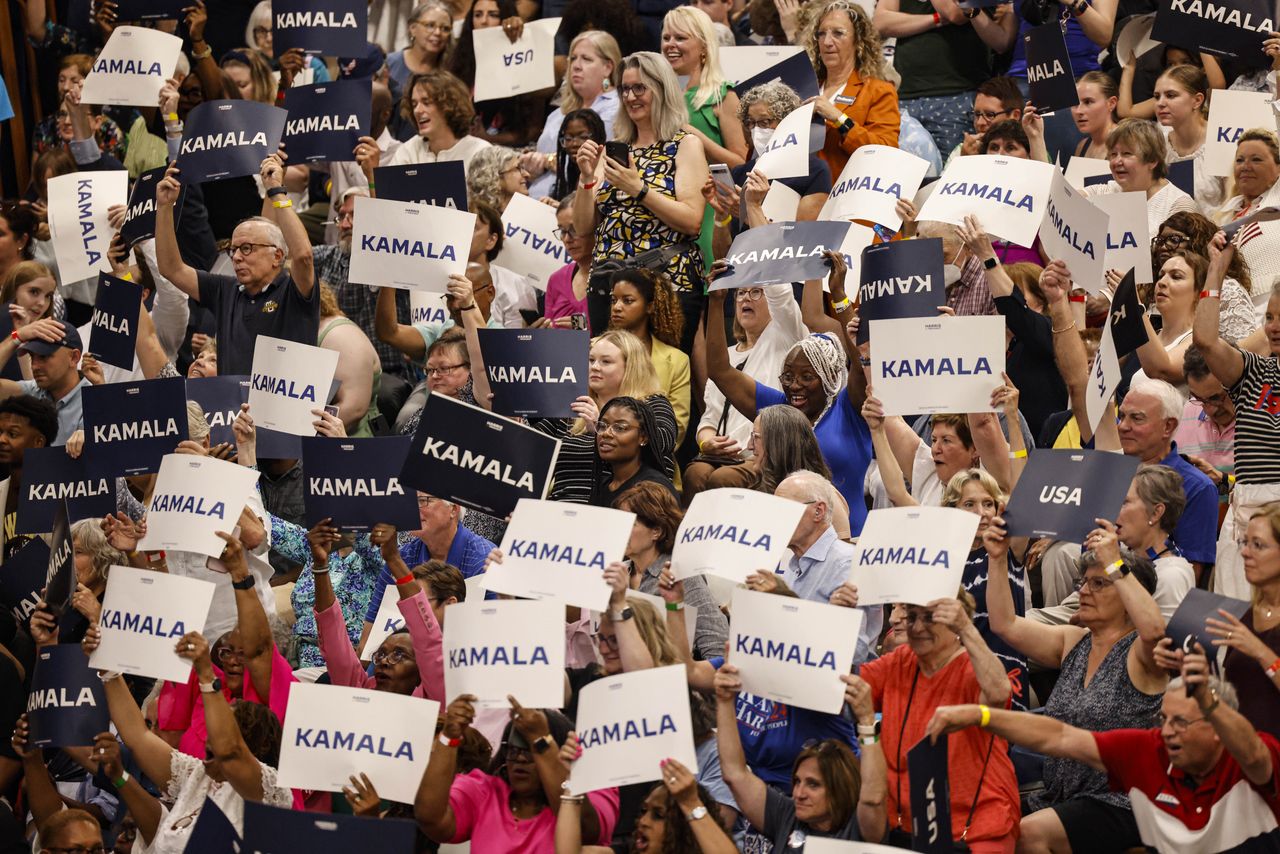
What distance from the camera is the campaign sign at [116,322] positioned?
8648 mm

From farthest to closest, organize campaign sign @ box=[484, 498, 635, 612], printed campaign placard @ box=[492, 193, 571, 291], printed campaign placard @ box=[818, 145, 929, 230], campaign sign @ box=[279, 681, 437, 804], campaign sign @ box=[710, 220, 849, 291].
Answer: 1. printed campaign placard @ box=[492, 193, 571, 291]
2. printed campaign placard @ box=[818, 145, 929, 230]
3. campaign sign @ box=[710, 220, 849, 291]
4. campaign sign @ box=[484, 498, 635, 612]
5. campaign sign @ box=[279, 681, 437, 804]

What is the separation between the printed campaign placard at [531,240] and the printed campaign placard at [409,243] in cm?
151

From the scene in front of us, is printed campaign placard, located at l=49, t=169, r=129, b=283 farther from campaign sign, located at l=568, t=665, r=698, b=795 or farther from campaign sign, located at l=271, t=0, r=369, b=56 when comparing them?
campaign sign, located at l=568, t=665, r=698, b=795

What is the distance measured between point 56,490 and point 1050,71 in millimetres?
4865

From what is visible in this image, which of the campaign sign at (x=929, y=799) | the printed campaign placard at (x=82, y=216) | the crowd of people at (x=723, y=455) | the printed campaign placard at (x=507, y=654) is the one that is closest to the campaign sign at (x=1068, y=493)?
the crowd of people at (x=723, y=455)

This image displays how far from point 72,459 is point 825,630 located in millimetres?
3215

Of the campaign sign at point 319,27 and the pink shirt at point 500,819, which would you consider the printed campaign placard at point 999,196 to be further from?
the campaign sign at point 319,27

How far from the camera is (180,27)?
12.8 metres

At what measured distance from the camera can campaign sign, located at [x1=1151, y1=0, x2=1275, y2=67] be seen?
9289mm

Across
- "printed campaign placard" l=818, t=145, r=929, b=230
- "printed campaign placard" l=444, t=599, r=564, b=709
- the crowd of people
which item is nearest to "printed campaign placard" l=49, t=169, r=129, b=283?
the crowd of people

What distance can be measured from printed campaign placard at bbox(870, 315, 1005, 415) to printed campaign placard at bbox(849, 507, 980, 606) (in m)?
0.75

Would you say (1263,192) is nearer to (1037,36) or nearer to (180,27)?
(1037,36)

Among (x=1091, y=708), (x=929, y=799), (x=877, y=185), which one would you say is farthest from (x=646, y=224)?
(x=929, y=799)

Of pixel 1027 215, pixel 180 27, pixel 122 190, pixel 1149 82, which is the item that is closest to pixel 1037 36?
pixel 1149 82
